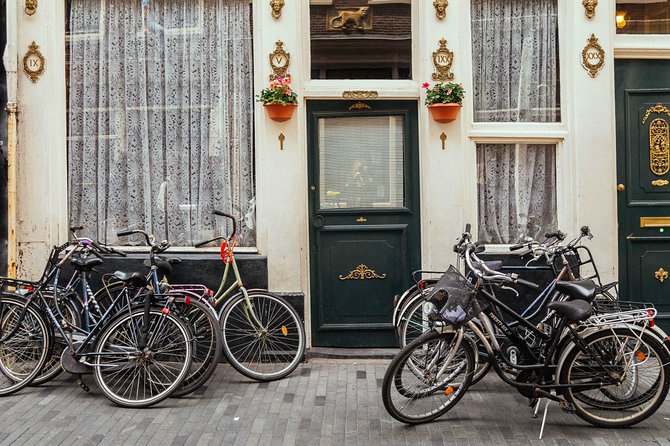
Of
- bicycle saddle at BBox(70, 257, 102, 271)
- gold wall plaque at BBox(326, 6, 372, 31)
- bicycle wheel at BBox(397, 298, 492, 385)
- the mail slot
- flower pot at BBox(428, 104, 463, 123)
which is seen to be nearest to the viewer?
bicycle saddle at BBox(70, 257, 102, 271)

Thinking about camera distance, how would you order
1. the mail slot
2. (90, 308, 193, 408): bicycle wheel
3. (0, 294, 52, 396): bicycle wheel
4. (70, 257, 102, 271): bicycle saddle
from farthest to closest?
the mail slot
(70, 257, 102, 271): bicycle saddle
(0, 294, 52, 396): bicycle wheel
(90, 308, 193, 408): bicycle wheel

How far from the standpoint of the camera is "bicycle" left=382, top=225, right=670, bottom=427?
505 centimetres

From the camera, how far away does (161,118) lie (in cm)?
725

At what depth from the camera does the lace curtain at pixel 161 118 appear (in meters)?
7.23

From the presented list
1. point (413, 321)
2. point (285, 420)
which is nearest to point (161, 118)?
point (413, 321)

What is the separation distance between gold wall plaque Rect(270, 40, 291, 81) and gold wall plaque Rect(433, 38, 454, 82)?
1.42 m

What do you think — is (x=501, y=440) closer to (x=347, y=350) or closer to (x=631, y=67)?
(x=347, y=350)

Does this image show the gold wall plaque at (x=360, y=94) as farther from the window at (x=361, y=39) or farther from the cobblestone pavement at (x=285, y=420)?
the cobblestone pavement at (x=285, y=420)

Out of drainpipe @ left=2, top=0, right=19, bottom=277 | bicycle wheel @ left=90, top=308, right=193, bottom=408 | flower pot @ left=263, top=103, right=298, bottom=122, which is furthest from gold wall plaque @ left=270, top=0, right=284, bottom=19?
bicycle wheel @ left=90, top=308, right=193, bottom=408

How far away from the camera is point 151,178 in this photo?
7.25 metres

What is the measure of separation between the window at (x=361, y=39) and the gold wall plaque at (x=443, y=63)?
14.4 inches

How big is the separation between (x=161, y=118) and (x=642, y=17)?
16.2 feet

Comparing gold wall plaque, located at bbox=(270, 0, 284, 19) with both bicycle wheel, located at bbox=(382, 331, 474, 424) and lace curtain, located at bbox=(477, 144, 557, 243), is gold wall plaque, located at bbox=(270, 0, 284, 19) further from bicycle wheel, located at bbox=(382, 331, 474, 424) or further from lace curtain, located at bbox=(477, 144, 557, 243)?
bicycle wheel, located at bbox=(382, 331, 474, 424)

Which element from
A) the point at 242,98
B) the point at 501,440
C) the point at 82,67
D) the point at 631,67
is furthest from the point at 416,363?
the point at 82,67
